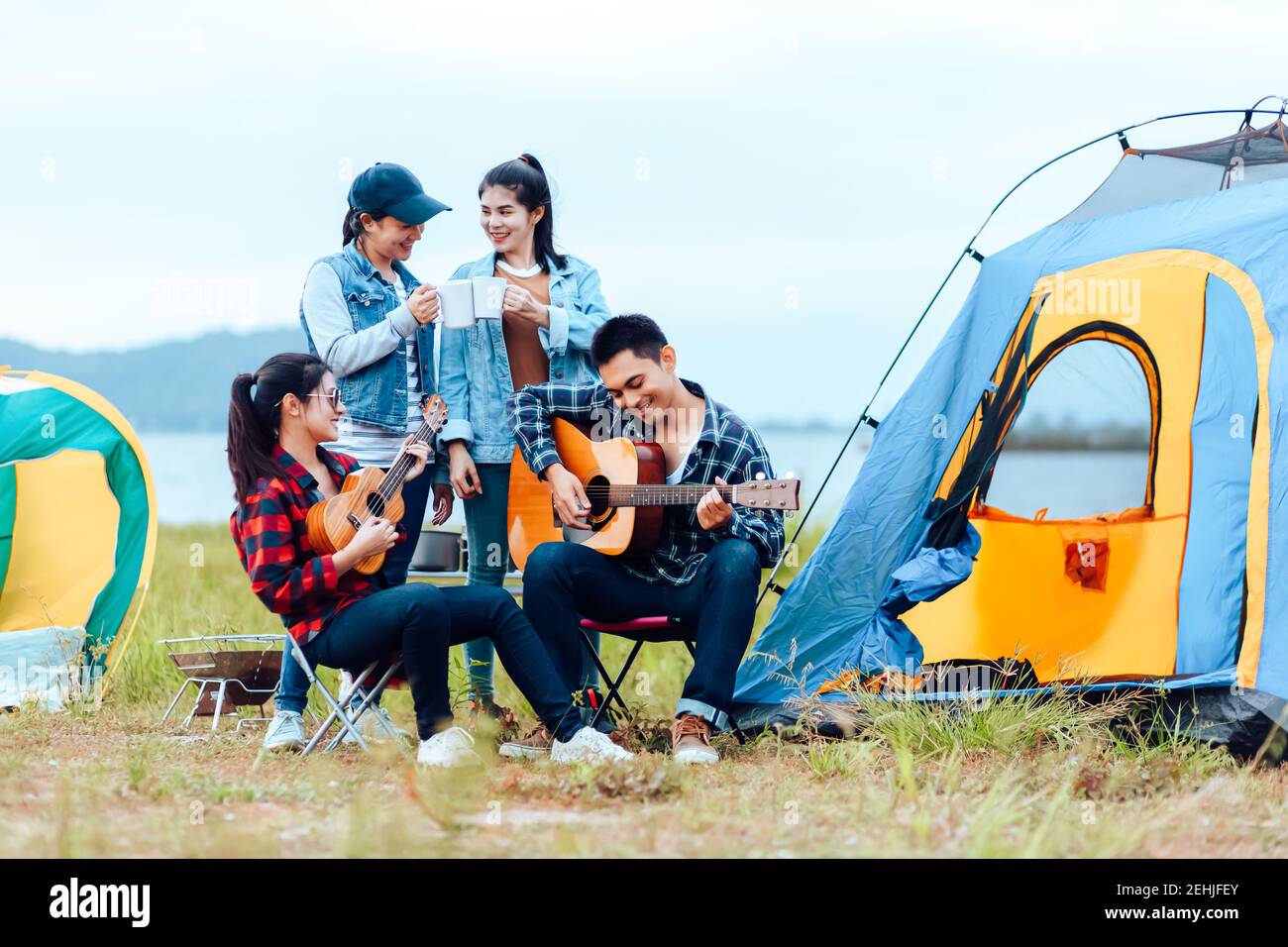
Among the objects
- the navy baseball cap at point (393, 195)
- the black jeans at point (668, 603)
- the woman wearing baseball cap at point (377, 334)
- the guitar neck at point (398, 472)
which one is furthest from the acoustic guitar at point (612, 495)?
the navy baseball cap at point (393, 195)

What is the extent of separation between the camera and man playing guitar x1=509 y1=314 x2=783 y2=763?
13.5 ft

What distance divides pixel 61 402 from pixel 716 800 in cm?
339

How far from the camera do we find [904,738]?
3975mm

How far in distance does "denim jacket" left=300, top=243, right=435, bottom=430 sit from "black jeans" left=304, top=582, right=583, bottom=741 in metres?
0.67

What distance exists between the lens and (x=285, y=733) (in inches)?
166

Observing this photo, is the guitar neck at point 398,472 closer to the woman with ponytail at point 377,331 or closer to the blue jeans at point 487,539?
the woman with ponytail at point 377,331

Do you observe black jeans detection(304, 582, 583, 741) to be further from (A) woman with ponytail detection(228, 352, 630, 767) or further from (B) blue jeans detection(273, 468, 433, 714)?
(B) blue jeans detection(273, 468, 433, 714)

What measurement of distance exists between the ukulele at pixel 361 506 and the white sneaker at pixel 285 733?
0.54 m

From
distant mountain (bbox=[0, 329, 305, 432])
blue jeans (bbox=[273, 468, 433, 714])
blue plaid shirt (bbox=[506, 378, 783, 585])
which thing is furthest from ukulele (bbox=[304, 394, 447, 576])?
distant mountain (bbox=[0, 329, 305, 432])

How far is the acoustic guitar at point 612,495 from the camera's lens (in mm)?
4168

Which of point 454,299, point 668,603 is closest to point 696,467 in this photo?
point 668,603

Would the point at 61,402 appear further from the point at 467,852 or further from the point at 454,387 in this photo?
the point at 467,852

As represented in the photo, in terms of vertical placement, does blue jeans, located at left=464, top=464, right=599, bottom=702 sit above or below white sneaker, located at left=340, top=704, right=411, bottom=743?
above
